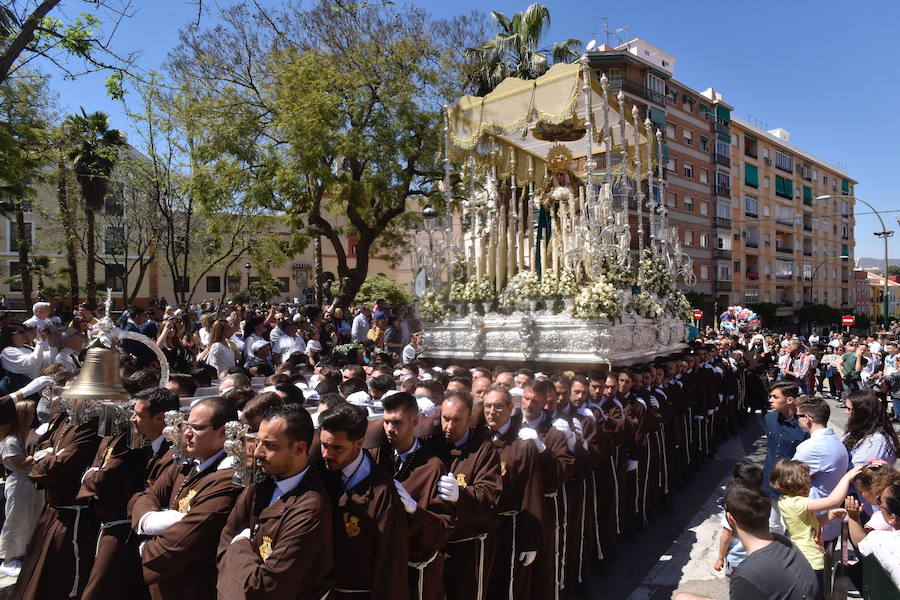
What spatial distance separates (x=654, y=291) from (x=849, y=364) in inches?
250

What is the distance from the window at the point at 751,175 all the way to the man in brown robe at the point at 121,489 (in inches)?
1907

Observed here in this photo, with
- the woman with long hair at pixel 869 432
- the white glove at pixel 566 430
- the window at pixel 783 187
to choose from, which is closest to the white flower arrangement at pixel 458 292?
the white glove at pixel 566 430

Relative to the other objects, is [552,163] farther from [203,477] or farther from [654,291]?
[203,477]

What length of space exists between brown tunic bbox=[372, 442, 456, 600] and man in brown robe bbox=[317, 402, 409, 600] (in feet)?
0.69

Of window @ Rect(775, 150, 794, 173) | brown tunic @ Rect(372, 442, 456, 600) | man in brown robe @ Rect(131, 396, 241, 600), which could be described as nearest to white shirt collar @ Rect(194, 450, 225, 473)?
man in brown robe @ Rect(131, 396, 241, 600)

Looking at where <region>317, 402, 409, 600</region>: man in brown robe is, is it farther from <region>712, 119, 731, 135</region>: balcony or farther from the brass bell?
<region>712, 119, 731, 135</region>: balcony

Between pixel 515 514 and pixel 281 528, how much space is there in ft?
6.69

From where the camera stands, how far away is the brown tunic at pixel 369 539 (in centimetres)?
278

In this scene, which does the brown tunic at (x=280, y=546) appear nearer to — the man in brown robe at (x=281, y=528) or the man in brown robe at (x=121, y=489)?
the man in brown robe at (x=281, y=528)

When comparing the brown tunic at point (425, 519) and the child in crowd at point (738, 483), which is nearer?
the brown tunic at point (425, 519)

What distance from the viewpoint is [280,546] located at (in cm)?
248

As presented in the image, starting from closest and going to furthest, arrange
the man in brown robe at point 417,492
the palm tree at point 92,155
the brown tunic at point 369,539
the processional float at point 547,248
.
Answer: the brown tunic at point 369,539 → the man in brown robe at point 417,492 → the processional float at point 547,248 → the palm tree at point 92,155

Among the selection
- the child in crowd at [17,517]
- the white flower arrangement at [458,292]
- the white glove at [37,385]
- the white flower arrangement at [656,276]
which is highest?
the white flower arrangement at [656,276]

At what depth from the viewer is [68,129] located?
18.4 m
